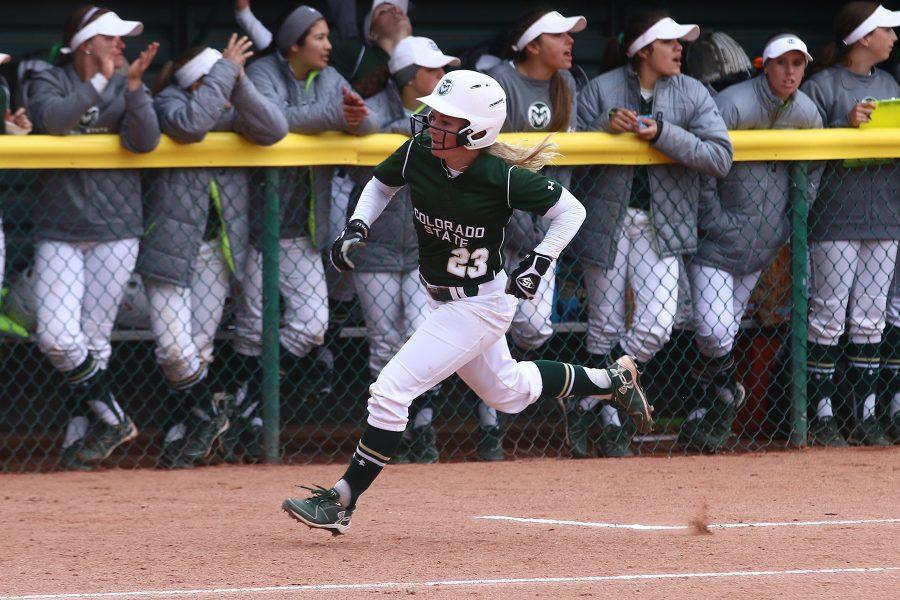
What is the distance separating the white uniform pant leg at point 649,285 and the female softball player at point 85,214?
7.95 feet

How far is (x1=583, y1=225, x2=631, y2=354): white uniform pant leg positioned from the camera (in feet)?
22.4

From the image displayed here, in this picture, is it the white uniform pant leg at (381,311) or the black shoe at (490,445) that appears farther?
the black shoe at (490,445)

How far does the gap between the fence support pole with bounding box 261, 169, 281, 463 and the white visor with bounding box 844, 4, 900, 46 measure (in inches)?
Answer: 122

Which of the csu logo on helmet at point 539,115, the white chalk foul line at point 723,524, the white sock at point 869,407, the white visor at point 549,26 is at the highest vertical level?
the white visor at point 549,26

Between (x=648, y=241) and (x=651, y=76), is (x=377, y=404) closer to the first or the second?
(x=648, y=241)

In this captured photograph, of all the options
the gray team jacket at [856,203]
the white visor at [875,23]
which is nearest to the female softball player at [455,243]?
the gray team jacket at [856,203]

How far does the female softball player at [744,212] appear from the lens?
6910 mm

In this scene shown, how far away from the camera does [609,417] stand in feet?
23.0

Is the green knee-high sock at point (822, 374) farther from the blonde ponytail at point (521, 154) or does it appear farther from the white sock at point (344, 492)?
the white sock at point (344, 492)

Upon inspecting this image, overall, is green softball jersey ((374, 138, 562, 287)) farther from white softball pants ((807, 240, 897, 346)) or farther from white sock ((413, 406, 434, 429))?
white softball pants ((807, 240, 897, 346))

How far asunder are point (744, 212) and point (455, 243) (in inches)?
96.1

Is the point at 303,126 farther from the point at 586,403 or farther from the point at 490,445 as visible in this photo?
the point at 586,403

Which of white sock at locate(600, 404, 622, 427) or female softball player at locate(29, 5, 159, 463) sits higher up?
female softball player at locate(29, 5, 159, 463)

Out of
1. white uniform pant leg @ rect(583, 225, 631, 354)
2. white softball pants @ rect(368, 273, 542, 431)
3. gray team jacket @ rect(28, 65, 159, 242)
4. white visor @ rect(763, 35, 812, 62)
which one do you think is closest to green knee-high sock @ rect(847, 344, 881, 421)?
white uniform pant leg @ rect(583, 225, 631, 354)
